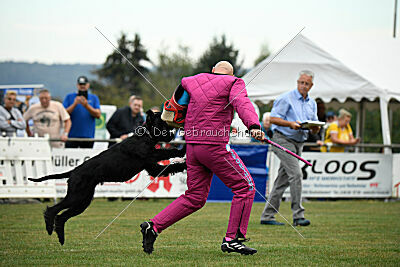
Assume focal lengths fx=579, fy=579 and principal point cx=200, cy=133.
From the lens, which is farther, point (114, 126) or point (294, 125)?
point (114, 126)

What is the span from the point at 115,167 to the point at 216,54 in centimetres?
4830

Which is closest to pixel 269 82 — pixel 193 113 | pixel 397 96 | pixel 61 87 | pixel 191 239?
pixel 397 96

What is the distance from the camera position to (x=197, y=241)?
245 inches

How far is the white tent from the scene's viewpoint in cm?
1341

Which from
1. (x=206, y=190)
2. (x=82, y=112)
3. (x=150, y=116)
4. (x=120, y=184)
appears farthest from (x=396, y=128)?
(x=206, y=190)

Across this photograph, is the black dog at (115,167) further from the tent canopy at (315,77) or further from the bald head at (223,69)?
the tent canopy at (315,77)

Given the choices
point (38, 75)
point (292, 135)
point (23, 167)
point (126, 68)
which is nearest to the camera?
point (292, 135)

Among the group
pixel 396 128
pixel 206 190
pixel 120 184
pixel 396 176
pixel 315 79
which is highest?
pixel 315 79

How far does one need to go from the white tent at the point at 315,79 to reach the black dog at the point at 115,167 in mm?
7719

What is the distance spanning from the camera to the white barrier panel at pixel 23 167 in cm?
1011

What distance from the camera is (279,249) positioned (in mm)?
5699

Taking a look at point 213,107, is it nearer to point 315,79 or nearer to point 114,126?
point 114,126

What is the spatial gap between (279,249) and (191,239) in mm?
1097

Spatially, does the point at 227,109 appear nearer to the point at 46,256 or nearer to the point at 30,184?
the point at 46,256
